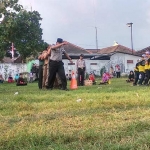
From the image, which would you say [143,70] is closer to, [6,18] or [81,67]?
[81,67]

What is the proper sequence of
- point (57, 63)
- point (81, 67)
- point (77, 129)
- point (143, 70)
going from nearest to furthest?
point (77, 129) → point (57, 63) → point (143, 70) → point (81, 67)

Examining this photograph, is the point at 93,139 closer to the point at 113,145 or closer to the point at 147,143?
the point at 113,145

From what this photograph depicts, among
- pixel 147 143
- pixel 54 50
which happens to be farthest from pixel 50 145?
pixel 54 50

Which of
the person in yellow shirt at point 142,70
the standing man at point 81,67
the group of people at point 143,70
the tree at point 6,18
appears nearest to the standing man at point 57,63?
the group of people at point 143,70

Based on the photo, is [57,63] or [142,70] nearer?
[57,63]

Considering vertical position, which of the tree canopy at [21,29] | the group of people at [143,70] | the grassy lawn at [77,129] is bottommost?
the grassy lawn at [77,129]

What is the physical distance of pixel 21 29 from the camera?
37.3m

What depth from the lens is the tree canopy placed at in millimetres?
36438

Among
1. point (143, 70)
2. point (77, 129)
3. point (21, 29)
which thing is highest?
point (21, 29)

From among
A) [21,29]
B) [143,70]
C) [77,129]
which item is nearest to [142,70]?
[143,70]

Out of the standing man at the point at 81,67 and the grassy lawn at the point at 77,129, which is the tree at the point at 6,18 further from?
the grassy lawn at the point at 77,129

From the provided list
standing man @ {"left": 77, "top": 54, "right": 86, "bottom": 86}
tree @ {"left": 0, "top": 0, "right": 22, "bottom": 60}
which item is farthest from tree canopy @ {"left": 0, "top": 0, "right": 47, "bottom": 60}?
standing man @ {"left": 77, "top": 54, "right": 86, "bottom": 86}

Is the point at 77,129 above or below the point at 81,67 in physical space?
below

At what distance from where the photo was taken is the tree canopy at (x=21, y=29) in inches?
1435
